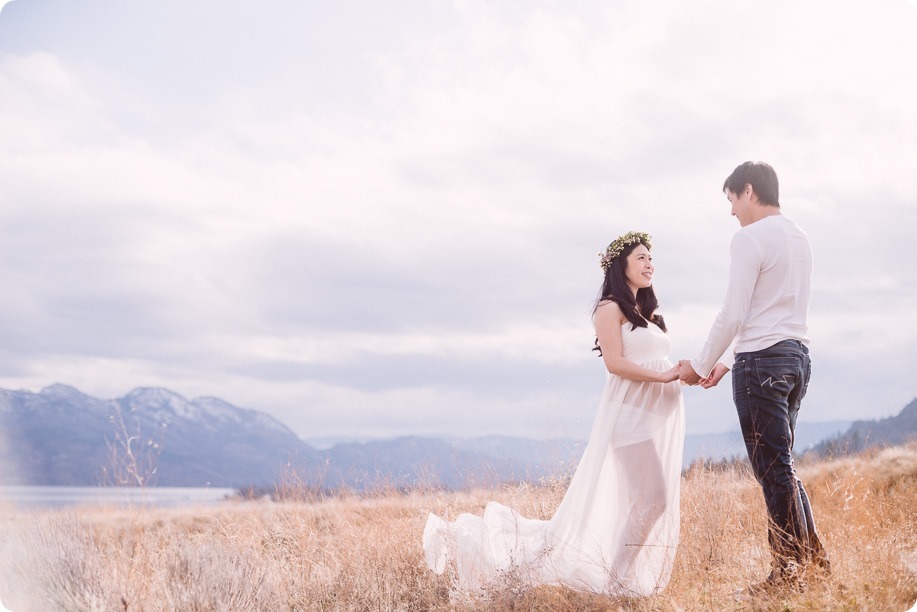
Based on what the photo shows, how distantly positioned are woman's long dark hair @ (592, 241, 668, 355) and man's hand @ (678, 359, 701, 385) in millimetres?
368

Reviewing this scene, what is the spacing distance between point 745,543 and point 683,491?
1.51 meters

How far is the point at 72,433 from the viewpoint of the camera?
151250 mm

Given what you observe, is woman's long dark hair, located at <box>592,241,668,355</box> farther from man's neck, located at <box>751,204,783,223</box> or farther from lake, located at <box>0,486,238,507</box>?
lake, located at <box>0,486,238,507</box>

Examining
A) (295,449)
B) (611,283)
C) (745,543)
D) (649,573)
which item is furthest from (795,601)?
(295,449)

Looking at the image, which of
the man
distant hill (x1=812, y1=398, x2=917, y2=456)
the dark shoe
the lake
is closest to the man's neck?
the man

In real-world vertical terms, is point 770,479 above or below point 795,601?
above

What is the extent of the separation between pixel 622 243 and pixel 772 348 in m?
1.17

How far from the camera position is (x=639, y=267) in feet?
15.1

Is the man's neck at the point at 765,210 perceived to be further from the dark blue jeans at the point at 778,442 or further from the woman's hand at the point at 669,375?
the woman's hand at the point at 669,375

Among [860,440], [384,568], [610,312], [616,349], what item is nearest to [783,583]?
[616,349]

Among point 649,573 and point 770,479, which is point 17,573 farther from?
point 770,479

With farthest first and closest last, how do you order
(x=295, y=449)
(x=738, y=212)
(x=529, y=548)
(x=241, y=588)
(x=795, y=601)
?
(x=295, y=449) < (x=529, y=548) < (x=241, y=588) < (x=738, y=212) < (x=795, y=601)

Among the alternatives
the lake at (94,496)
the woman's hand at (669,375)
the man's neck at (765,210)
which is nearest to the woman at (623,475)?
the woman's hand at (669,375)

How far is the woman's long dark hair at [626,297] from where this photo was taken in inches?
178
